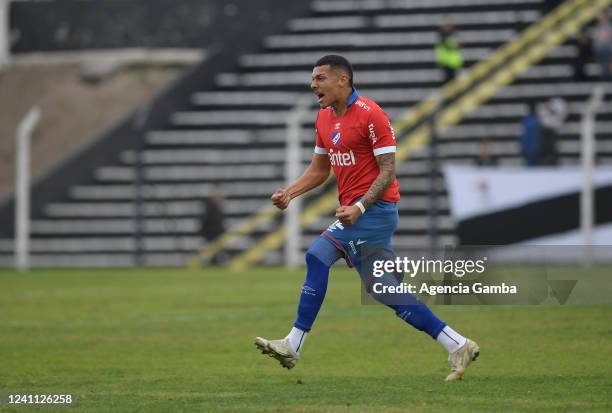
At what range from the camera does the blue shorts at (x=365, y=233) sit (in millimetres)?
9953

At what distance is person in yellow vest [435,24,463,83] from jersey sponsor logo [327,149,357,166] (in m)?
20.8

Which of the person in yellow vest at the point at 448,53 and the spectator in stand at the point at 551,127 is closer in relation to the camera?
the spectator in stand at the point at 551,127

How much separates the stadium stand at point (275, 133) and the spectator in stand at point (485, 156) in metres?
0.26

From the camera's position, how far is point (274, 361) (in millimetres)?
11523

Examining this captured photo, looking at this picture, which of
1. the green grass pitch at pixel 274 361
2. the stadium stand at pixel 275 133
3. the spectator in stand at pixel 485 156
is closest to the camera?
the green grass pitch at pixel 274 361

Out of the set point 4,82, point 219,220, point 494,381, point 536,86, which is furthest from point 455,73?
point 494,381

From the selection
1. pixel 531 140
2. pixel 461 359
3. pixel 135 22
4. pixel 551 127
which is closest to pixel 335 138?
pixel 461 359

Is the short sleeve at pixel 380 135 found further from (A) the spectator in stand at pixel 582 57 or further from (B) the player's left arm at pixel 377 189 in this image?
(A) the spectator in stand at pixel 582 57

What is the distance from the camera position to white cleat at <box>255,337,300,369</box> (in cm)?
981

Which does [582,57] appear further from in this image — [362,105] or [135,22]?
[362,105]

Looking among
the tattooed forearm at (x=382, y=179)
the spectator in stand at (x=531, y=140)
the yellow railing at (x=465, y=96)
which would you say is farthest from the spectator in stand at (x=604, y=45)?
the tattooed forearm at (x=382, y=179)

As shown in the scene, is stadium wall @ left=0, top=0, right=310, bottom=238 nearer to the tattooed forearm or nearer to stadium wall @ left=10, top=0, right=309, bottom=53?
stadium wall @ left=10, top=0, right=309, bottom=53

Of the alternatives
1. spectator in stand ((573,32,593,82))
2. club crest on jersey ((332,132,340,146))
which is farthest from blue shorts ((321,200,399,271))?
spectator in stand ((573,32,593,82))

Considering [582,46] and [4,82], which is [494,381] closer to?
[582,46]
